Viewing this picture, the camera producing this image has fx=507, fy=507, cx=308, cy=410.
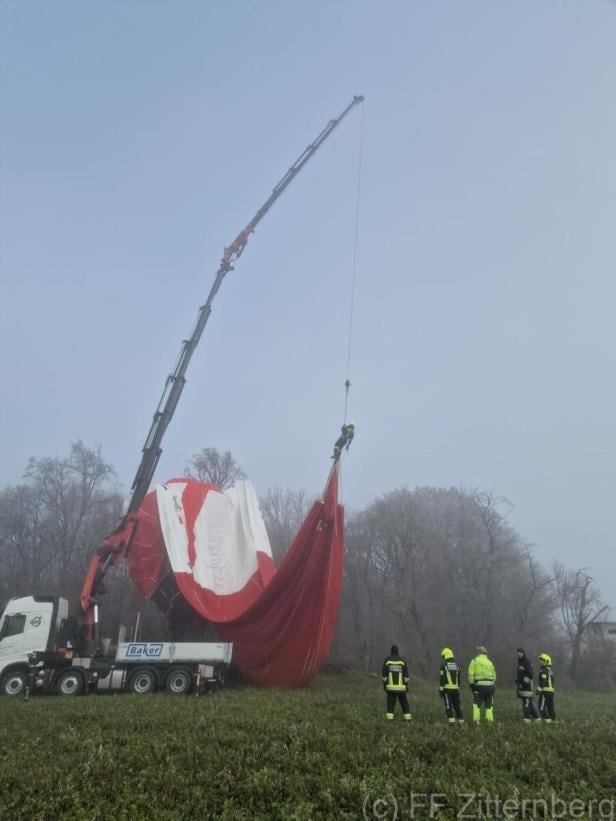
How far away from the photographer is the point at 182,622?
75.5 feet

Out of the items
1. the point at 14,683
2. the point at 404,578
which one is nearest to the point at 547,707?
the point at 14,683

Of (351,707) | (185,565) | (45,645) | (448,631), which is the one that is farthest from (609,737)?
(448,631)

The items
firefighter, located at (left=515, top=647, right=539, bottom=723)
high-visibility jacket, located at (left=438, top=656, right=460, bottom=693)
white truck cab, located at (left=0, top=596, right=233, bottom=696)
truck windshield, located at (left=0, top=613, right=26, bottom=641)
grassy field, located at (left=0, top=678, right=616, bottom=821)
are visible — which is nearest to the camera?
grassy field, located at (left=0, top=678, right=616, bottom=821)

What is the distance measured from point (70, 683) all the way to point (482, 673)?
13.9 meters

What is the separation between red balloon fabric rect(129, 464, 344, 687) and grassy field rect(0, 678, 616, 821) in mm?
5930

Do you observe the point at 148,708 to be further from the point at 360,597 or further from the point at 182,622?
the point at 360,597

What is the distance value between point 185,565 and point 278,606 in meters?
4.55

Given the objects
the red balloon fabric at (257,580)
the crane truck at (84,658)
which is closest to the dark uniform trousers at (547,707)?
the red balloon fabric at (257,580)

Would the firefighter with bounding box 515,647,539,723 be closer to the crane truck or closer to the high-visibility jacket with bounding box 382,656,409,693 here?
the high-visibility jacket with bounding box 382,656,409,693

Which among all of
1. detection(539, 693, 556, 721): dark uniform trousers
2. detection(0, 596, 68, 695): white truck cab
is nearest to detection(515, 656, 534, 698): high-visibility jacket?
detection(539, 693, 556, 721): dark uniform trousers

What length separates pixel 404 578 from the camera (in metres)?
38.1

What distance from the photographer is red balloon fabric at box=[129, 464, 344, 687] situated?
17.2 meters

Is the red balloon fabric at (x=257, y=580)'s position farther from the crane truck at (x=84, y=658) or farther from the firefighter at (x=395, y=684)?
the firefighter at (x=395, y=684)

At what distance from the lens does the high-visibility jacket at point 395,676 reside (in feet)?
37.1
